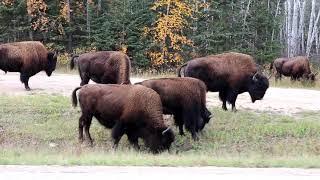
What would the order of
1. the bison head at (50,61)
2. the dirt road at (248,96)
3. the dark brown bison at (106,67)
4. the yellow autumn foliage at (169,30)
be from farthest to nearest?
the yellow autumn foliage at (169,30) < the bison head at (50,61) < the dirt road at (248,96) < the dark brown bison at (106,67)

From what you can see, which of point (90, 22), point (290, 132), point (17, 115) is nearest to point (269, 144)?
point (290, 132)

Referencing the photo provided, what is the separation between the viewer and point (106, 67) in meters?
17.0

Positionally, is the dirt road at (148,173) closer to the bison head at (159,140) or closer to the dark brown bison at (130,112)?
the bison head at (159,140)

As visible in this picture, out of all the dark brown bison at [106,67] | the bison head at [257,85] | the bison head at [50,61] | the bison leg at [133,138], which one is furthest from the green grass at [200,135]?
the bison head at [50,61]

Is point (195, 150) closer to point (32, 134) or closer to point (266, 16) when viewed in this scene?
point (32, 134)

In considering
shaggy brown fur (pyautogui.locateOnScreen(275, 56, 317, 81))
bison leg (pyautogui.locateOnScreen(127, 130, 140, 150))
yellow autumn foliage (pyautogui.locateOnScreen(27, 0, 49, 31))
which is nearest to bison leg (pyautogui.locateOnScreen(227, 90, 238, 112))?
bison leg (pyautogui.locateOnScreen(127, 130, 140, 150))

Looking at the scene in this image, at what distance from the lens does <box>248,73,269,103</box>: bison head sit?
17281 mm

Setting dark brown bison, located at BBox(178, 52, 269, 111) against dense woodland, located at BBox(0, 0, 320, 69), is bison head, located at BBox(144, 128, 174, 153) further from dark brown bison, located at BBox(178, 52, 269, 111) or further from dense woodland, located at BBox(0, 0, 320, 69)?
dense woodland, located at BBox(0, 0, 320, 69)

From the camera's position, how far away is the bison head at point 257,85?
1728cm

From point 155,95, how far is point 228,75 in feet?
13.8

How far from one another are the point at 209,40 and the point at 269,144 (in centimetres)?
2404

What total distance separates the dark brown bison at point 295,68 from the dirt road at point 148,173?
2205cm

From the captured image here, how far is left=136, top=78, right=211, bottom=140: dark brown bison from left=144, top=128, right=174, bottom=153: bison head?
4.52ft

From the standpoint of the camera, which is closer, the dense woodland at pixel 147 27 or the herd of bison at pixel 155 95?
the herd of bison at pixel 155 95
